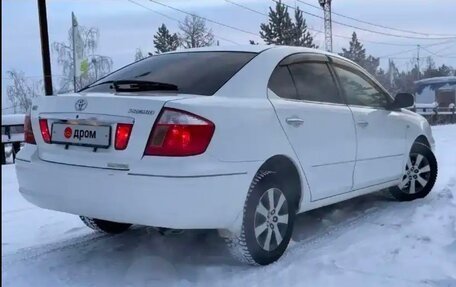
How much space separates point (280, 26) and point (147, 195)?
1691 inches

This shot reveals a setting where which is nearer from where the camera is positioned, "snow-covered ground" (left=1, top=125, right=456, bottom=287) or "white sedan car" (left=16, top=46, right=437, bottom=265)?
"white sedan car" (left=16, top=46, right=437, bottom=265)

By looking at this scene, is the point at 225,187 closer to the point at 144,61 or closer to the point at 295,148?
the point at 295,148

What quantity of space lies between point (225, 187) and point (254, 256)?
58 cm

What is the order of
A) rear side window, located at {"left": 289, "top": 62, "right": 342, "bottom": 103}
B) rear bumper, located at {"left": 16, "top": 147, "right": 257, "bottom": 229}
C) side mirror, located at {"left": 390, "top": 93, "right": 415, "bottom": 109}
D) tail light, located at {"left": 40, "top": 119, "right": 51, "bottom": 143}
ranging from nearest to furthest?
1. rear bumper, located at {"left": 16, "top": 147, "right": 257, "bottom": 229}
2. tail light, located at {"left": 40, "top": 119, "right": 51, "bottom": 143}
3. rear side window, located at {"left": 289, "top": 62, "right": 342, "bottom": 103}
4. side mirror, located at {"left": 390, "top": 93, "right": 415, "bottom": 109}

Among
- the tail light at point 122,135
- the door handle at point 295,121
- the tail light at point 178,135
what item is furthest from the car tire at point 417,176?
the tail light at point 122,135

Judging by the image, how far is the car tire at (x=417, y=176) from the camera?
211 inches

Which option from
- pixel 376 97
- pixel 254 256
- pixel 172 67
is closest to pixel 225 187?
pixel 254 256

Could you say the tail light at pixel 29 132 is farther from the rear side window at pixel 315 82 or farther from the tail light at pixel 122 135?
the rear side window at pixel 315 82

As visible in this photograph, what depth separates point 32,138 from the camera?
139 inches

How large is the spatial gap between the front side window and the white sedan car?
0.28 feet

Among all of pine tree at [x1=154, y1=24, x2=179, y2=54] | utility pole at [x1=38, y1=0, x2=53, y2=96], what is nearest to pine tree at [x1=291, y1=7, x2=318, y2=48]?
pine tree at [x1=154, y1=24, x2=179, y2=54]

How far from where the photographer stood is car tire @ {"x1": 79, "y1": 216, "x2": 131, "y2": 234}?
13.6 ft

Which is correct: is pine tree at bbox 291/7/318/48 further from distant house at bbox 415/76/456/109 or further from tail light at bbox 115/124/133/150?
tail light at bbox 115/124/133/150

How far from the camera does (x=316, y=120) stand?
390 cm
